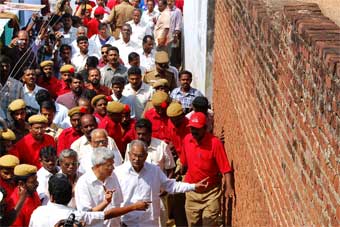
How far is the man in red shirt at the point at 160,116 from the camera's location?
1072 centimetres

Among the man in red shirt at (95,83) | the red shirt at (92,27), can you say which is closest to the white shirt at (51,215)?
the man in red shirt at (95,83)

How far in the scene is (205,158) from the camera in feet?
31.8

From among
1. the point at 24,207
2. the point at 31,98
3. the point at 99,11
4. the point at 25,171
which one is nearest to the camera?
the point at 24,207

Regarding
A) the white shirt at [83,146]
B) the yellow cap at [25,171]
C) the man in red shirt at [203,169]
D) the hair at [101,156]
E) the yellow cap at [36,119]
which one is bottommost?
the man in red shirt at [203,169]

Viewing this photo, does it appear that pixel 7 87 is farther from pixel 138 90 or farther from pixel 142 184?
pixel 142 184

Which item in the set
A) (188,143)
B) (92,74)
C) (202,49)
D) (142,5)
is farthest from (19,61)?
(142,5)

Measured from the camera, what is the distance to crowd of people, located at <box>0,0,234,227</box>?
8.17 meters

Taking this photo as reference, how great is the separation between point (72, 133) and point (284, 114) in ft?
14.1

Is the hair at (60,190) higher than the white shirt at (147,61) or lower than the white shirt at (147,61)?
higher

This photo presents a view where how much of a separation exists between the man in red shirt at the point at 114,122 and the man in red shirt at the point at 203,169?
0.92 m

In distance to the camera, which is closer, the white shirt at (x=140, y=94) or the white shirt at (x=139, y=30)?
the white shirt at (x=140, y=94)

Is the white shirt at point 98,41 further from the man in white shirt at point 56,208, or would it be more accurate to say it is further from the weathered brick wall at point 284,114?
the man in white shirt at point 56,208

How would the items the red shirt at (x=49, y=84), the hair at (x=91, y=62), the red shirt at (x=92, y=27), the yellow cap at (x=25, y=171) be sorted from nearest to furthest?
the yellow cap at (x=25, y=171) < the red shirt at (x=49, y=84) < the hair at (x=91, y=62) < the red shirt at (x=92, y=27)

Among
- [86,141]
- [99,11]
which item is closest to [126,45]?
[99,11]
